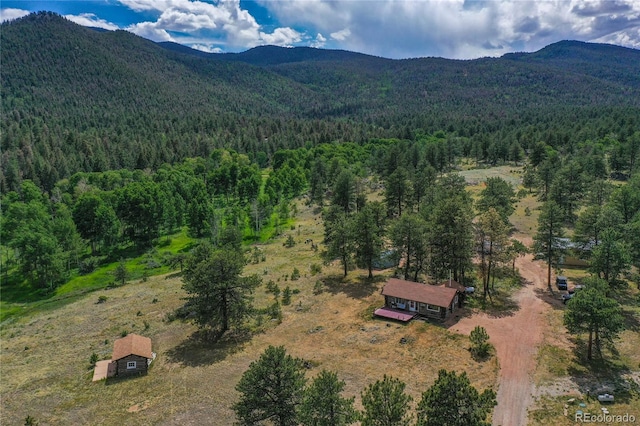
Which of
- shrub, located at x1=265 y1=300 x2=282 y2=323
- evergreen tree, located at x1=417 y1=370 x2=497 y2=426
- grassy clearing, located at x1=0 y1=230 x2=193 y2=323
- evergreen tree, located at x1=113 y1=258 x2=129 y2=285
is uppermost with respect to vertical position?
evergreen tree, located at x1=417 y1=370 x2=497 y2=426

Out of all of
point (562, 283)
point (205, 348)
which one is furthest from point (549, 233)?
point (205, 348)

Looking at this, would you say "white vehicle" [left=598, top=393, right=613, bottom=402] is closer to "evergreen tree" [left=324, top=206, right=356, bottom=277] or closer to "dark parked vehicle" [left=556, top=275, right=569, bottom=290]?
"dark parked vehicle" [left=556, top=275, right=569, bottom=290]

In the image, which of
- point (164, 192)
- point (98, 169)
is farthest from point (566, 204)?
point (98, 169)

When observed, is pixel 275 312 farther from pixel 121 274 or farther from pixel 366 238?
pixel 121 274

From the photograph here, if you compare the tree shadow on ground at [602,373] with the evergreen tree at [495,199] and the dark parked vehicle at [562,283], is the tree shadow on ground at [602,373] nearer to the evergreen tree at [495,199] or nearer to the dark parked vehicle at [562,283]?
the dark parked vehicle at [562,283]

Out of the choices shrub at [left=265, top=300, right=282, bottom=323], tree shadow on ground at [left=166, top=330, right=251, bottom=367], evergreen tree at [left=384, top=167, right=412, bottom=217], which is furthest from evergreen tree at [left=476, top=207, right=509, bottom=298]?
tree shadow on ground at [left=166, top=330, right=251, bottom=367]

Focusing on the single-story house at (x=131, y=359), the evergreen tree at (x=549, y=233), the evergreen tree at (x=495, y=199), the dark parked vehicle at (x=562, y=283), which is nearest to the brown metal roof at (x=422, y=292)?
the evergreen tree at (x=549, y=233)
